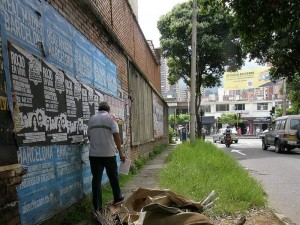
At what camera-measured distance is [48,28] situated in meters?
4.33

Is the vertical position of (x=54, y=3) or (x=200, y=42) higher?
(x=200, y=42)

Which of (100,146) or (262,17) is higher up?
(262,17)

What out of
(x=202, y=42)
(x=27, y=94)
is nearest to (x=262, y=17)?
(x=27, y=94)

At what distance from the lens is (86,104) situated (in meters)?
5.70

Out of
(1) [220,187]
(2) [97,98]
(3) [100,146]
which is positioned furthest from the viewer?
(2) [97,98]

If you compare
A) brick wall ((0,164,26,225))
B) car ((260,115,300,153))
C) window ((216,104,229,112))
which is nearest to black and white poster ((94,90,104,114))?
brick wall ((0,164,26,225))

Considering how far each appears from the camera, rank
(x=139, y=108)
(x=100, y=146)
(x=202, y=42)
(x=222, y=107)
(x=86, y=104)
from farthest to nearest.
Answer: (x=222, y=107), (x=202, y=42), (x=139, y=108), (x=86, y=104), (x=100, y=146)

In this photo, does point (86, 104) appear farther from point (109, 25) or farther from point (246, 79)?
point (246, 79)

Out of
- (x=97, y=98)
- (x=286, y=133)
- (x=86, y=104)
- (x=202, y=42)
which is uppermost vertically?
(x=202, y=42)

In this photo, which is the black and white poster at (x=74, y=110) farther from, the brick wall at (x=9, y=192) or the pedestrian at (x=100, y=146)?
the brick wall at (x=9, y=192)

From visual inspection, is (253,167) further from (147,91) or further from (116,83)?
(116,83)

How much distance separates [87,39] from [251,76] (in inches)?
2452

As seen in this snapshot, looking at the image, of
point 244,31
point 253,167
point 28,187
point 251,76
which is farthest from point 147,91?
point 251,76

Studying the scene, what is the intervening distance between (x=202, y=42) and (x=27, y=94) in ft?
67.9
